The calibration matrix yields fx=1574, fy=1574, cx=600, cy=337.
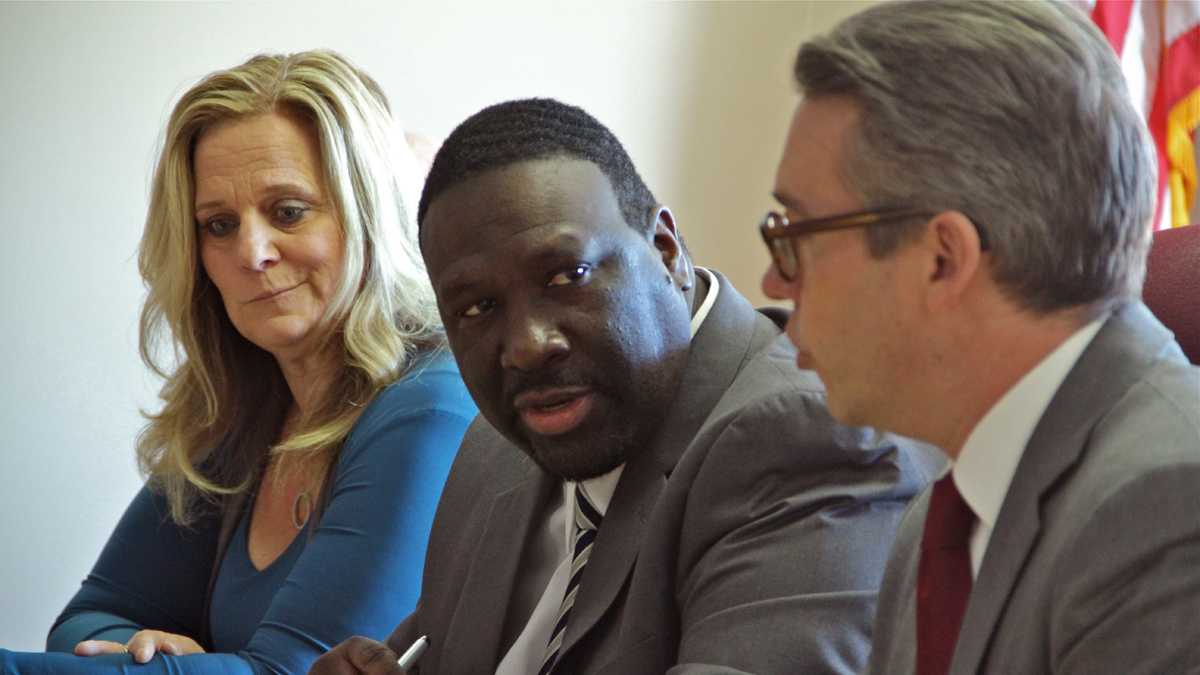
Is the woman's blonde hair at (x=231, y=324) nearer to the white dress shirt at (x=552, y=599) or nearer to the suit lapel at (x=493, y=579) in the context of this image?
the suit lapel at (x=493, y=579)

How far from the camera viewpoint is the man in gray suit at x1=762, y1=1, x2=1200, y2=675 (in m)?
1.09

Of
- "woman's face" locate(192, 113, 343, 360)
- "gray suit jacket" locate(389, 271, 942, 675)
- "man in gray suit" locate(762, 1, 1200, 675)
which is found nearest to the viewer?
"man in gray suit" locate(762, 1, 1200, 675)

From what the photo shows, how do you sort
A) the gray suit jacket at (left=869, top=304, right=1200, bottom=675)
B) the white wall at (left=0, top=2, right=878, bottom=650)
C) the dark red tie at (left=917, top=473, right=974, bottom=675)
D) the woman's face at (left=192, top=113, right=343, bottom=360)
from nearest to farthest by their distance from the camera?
the gray suit jacket at (left=869, top=304, right=1200, bottom=675), the dark red tie at (left=917, top=473, right=974, bottom=675), the woman's face at (left=192, top=113, right=343, bottom=360), the white wall at (left=0, top=2, right=878, bottom=650)

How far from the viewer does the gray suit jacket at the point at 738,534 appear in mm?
1479

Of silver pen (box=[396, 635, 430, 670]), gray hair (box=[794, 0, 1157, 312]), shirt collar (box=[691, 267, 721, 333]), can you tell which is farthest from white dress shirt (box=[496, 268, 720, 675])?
gray hair (box=[794, 0, 1157, 312])

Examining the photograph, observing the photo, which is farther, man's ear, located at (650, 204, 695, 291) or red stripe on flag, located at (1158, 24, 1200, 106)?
red stripe on flag, located at (1158, 24, 1200, 106)

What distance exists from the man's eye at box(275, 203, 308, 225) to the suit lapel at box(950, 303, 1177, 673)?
163 cm

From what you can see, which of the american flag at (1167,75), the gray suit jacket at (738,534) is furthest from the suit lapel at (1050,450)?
the american flag at (1167,75)

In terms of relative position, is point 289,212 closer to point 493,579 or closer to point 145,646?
point 145,646

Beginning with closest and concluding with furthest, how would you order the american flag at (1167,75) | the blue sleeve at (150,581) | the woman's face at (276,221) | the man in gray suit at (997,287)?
the man in gray suit at (997,287), the woman's face at (276,221), the blue sleeve at (150,581), the american flag at (1167,75)

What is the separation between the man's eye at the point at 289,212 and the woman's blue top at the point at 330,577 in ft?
1.04

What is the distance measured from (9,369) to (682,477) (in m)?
2.30

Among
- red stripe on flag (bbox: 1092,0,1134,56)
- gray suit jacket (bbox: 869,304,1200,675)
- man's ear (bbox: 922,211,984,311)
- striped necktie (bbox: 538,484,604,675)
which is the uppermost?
man's ear (bbox: 922,211,984,311)

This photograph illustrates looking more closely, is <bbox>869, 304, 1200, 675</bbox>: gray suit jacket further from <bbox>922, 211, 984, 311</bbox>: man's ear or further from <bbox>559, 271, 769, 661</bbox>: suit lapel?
<bbox>559, 271, 769, 661</bbox>: suit lapel
